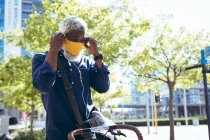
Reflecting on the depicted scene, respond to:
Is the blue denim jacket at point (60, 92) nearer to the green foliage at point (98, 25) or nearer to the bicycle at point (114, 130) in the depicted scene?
the bicycle at point (114, 130)

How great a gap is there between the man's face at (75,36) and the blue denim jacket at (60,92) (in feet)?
0.53

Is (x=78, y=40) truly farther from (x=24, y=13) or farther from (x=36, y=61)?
(x=24, y=13)

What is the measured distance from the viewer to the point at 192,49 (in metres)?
14.8

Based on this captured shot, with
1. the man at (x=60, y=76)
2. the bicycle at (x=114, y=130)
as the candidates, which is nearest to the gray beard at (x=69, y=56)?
the man at (x=60, y=76)

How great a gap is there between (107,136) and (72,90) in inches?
13.6

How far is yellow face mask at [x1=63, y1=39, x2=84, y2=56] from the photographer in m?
1.82

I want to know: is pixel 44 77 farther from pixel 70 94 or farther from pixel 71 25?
pixel 71 25

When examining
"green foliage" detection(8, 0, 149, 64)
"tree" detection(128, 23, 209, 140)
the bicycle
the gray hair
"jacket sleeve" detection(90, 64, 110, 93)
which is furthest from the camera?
"tree" detection(128, 23, 209, 140)

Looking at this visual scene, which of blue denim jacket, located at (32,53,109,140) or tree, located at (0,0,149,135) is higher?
tree, located at (0,0,149,135)

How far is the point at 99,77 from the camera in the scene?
2068 millimetres

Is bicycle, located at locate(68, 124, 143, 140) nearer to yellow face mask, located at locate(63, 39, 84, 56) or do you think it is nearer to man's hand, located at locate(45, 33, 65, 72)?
man's hand, located at locate(45, 33, 65, 72)

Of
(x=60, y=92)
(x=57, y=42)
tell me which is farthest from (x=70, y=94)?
(x=57, y=42)

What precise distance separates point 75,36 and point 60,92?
330 millimetres

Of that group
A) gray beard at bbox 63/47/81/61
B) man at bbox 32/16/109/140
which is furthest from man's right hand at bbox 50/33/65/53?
gray beard at bbox 63/47/81/61
